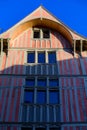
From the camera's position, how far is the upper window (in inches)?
944

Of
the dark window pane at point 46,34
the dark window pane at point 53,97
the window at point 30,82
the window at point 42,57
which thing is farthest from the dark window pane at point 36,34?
the dark window pane at point 53,97

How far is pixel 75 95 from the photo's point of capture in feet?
63.3

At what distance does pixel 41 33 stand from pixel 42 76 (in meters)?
4.49

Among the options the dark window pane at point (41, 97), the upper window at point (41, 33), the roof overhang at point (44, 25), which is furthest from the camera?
the upper window at point (41, 33)

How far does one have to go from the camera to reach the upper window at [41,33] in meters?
24.0

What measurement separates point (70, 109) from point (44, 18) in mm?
8346

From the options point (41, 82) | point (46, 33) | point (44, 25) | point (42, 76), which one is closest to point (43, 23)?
point (44, 25)

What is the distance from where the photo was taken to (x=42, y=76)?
20.8 metres

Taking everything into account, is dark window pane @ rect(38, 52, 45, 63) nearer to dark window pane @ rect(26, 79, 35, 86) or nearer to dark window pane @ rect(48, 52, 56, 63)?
dark window pane @ rect(48, 52, 56, 63)

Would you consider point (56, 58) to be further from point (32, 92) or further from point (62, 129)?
point (62, 129)

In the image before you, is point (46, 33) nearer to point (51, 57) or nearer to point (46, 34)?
point (46, 34)

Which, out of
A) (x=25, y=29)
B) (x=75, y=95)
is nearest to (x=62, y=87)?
(x=75, y=95)

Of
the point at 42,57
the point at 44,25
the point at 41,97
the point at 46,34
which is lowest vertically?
the point at 41,97

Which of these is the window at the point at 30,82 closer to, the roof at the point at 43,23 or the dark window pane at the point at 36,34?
the roof at the point at 43,23
